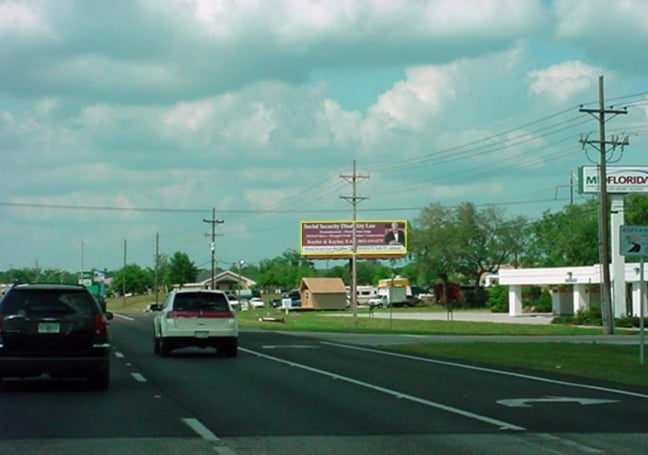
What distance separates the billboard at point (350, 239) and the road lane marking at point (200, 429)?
90.2 metres

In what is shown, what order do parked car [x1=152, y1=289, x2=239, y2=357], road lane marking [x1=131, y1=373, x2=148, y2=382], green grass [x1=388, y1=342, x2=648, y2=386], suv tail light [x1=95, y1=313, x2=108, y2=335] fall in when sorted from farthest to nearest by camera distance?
parked car [x1=152, y1=289, x2=239, y2=357] < green grass [x1=388, y1=342, x2=648, y2=386] < road lane marking [x1=131, y1=373, x2=148, y2=382] < suv tail light [x1=95, y1=313, x2=108, y2=335]

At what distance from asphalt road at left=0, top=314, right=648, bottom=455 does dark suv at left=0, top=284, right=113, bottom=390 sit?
0.49 meters

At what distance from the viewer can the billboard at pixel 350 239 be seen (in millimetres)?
105312

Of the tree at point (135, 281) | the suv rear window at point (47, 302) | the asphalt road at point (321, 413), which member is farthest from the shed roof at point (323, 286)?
the suv rear window at point (47, 302)

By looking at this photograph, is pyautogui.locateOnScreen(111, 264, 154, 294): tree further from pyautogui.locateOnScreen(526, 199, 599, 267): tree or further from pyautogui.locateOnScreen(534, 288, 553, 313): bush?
pyautogui.locateOnScreen(534, 288, 553, 313): bush

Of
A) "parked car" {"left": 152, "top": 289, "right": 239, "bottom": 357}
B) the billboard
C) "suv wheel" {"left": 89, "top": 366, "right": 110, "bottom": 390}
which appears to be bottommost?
"suv wheel" {"left": 89, "top": 366, "right": 110, "bottom": 390}

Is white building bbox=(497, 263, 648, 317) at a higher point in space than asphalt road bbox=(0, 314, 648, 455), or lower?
higher

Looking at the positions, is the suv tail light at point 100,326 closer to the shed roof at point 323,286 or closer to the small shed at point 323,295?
the small shed at point 323,295

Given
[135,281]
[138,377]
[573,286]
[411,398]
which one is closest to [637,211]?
[573,286]

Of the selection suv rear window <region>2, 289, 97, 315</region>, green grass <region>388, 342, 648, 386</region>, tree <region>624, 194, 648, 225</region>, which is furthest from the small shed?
suv rear window <region>2, 289, 97, 315</region>

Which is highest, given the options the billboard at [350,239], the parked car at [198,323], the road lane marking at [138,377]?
the billboard at [350,239]

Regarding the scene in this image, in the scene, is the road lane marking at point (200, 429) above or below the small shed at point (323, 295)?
below

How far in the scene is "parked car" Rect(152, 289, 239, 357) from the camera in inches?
1115

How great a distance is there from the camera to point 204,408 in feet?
52.1
